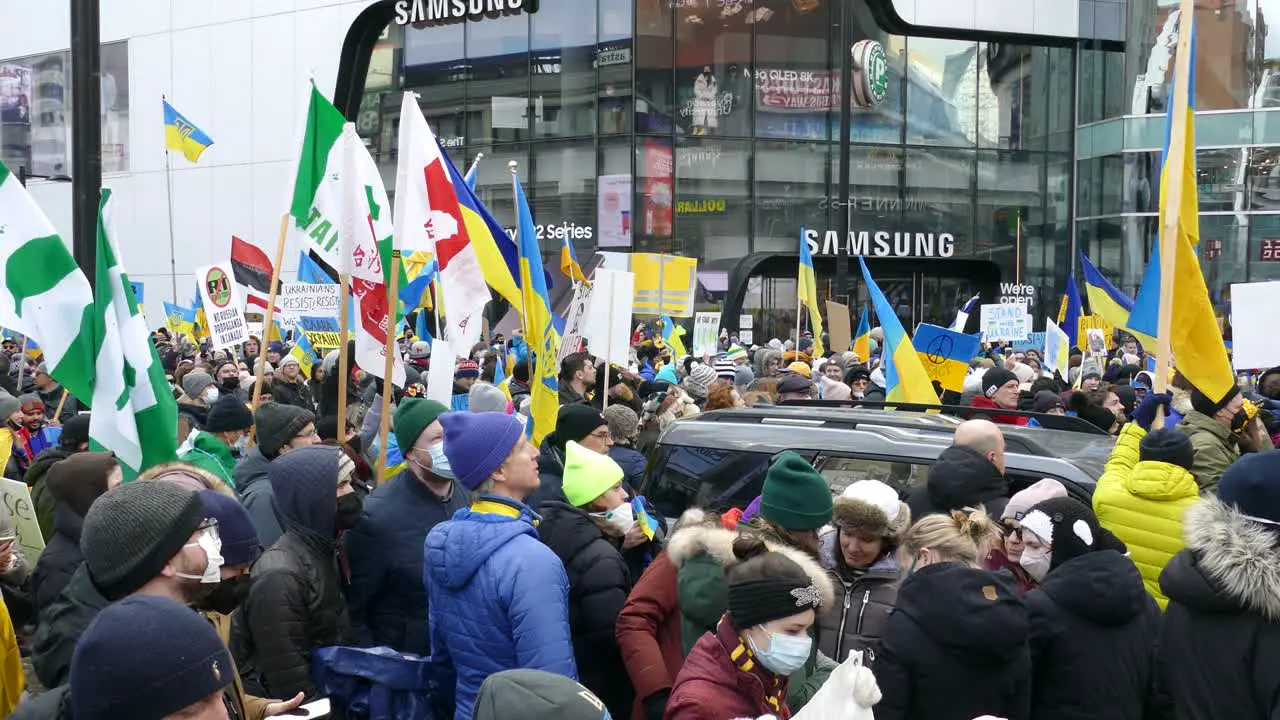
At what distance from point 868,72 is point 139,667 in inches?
1332

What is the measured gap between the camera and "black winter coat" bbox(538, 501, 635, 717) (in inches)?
189

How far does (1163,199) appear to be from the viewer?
763 cm

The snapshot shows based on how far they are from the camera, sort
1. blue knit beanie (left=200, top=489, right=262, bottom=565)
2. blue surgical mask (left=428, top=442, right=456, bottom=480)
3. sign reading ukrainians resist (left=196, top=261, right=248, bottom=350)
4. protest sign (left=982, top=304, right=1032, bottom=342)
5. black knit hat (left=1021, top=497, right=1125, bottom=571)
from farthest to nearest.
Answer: protest sign (left=982, top=304, right=1032, bottom=342), sign reading ukrainians resist (left=196, top=261, right=248, bottom=350), blue surgical mask (left=428, top=442, right=456, bottom=480), black knit hat (left=1021, top=497, right=1125, bottom=571), blue knit beanie (left=200, top=489, right=262, bottom=565)

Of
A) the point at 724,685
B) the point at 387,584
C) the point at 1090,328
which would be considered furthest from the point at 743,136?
the point at 724,685

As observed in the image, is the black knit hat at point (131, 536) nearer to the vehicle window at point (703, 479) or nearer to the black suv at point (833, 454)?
the black suv at point (833, 454)

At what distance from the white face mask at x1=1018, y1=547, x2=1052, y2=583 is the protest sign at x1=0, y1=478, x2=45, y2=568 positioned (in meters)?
3.97

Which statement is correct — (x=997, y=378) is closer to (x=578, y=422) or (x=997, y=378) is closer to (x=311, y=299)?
(x=578, y=422)

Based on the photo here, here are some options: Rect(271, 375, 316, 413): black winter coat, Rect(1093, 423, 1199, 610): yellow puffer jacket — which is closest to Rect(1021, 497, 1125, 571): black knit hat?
Rect(1093, 423, 1199, 610): yellow puffer jacket

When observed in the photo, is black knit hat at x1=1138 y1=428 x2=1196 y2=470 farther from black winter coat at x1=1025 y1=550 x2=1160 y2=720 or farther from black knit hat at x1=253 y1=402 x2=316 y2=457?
black knit hat at x1=253 y1=402 x2=316 y2=457

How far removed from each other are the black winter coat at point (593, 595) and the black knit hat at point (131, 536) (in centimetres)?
170

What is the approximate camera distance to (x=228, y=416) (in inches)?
310

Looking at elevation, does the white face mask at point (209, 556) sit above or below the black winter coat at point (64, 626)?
above

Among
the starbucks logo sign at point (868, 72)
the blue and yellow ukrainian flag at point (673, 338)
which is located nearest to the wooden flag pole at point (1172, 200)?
the blue and yellow ukrainian flag at point (673, 338)

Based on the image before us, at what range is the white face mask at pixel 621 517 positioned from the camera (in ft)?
16.7
